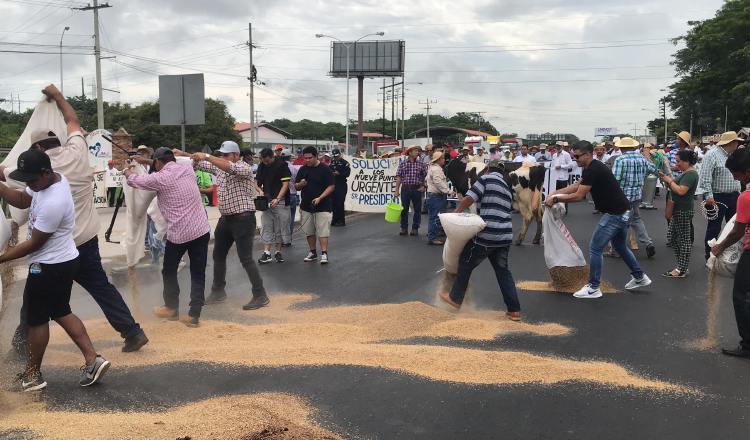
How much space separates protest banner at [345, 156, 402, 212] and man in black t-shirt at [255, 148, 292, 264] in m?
A: 7.25

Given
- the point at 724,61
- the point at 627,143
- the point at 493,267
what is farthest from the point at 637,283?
the point at 724,61

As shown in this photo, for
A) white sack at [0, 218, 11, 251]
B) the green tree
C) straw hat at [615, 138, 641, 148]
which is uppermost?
the green tree

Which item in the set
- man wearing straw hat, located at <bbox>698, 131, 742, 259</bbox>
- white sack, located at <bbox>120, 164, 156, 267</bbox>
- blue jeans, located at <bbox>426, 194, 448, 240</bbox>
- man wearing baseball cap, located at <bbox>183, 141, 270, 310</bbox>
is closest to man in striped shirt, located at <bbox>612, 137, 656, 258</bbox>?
man wearing straw hat, located at <bbox>698, 131, 742, 259</bbox>

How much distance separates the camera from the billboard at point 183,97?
10969mm

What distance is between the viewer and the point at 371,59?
70062 mm

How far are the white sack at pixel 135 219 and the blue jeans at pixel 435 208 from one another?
5648 mm

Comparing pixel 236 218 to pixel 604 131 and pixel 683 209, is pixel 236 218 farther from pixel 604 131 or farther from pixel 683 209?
pixel 604 131

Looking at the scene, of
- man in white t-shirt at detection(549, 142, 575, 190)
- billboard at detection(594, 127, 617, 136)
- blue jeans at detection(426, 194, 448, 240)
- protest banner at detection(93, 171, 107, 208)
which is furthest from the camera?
billboard at detection(594, 127, 617, 136)

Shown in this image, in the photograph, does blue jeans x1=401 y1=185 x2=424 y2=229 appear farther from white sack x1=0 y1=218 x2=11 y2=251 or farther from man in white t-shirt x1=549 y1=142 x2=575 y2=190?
white sack x1=0 y1=218 x2=11 y2=251

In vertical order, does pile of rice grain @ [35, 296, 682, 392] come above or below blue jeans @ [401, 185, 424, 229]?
below

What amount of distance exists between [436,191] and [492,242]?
5.27 m

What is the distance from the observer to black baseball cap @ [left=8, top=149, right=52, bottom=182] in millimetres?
4086

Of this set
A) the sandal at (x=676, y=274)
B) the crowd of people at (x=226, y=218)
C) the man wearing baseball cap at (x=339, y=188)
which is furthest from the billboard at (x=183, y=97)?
the sandal at (x=676, y=274)

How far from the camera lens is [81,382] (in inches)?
173
